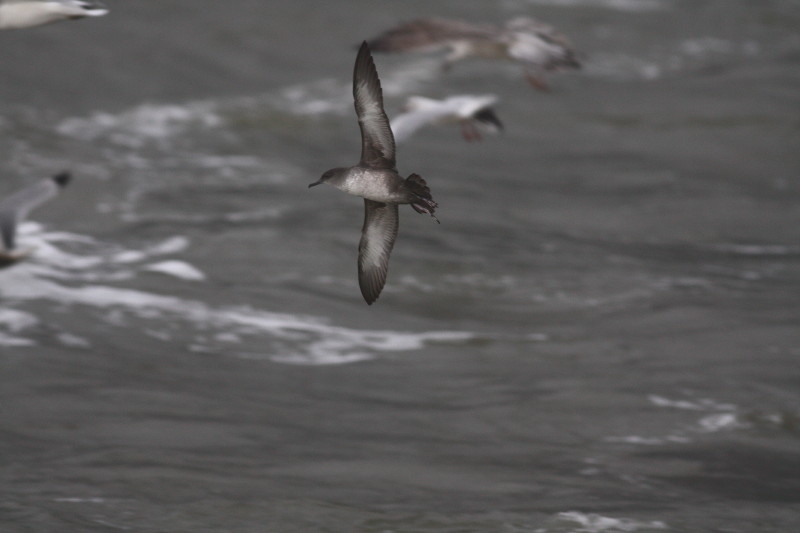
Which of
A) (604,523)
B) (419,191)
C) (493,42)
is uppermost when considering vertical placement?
(493,42)

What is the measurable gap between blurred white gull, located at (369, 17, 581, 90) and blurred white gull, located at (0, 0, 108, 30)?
9.51 ft

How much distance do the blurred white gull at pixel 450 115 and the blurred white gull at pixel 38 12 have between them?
2.73 meters

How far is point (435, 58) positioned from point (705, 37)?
16.6 feet

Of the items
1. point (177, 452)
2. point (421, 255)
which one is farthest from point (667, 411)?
→ point (421, 255)

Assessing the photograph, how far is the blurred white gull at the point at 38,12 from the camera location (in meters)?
5.85

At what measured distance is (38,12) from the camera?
5867 mm

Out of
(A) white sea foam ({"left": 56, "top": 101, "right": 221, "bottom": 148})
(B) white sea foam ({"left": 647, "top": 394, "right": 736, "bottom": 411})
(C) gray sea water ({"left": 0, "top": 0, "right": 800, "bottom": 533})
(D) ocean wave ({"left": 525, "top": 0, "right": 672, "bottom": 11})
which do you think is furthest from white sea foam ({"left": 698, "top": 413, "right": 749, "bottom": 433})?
(D) ocean wave ({"left": 525, "top": 0, "right": 672, "bottom": 11})

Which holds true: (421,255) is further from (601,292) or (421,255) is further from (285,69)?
(285,69)

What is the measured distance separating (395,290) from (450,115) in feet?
14.0

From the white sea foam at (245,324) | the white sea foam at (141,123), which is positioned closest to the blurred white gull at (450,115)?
the white sea foam at (245,324)

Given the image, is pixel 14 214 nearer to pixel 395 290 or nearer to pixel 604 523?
pixel 604 523

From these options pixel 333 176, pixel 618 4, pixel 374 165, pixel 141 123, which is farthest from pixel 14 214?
pixel 618 4

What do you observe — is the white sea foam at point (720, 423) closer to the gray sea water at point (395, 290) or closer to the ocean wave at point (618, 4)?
the gray sea water at point (395, 290)

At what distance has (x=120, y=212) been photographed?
47.3 feet
